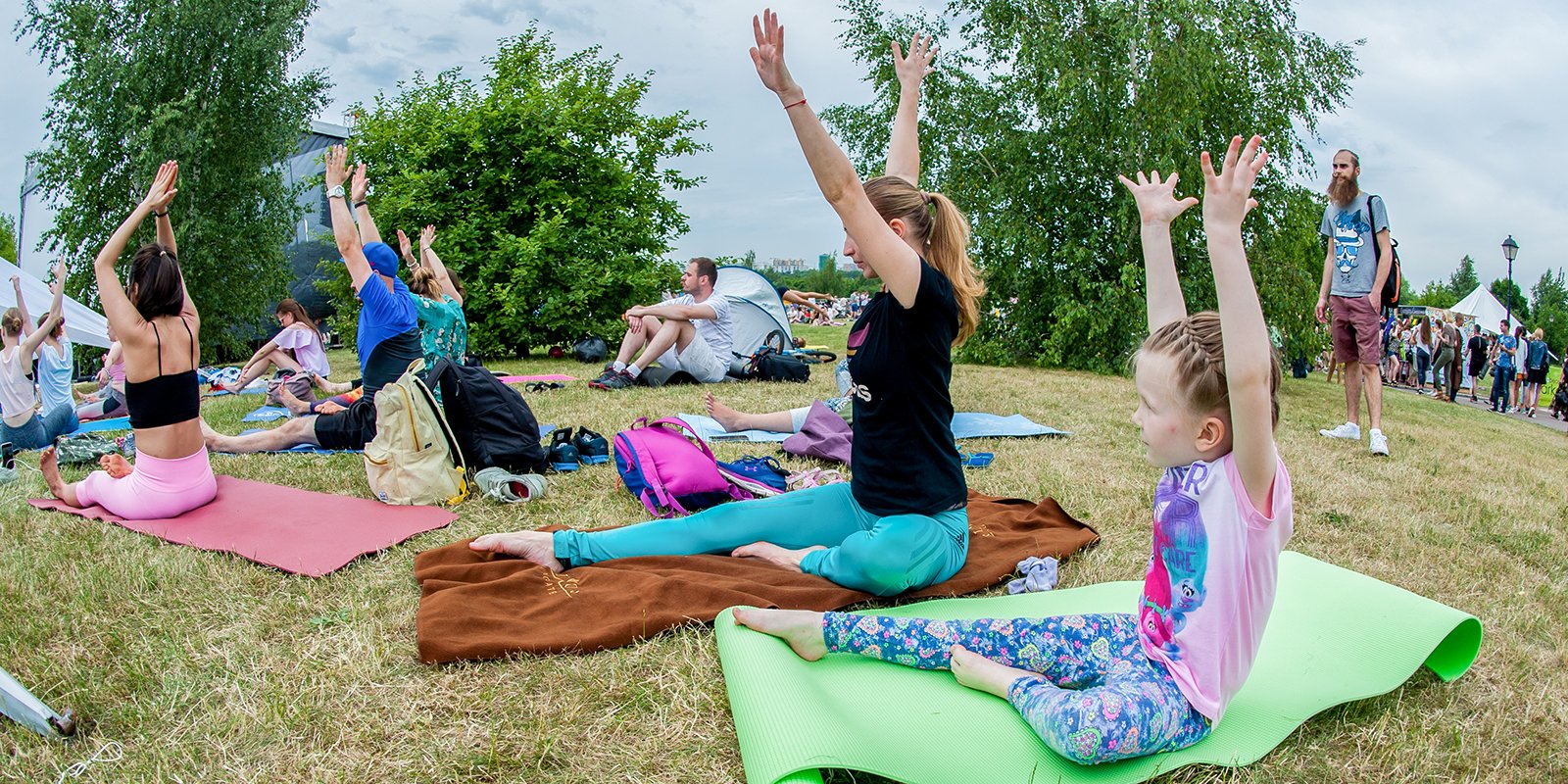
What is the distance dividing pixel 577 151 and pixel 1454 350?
19287mm

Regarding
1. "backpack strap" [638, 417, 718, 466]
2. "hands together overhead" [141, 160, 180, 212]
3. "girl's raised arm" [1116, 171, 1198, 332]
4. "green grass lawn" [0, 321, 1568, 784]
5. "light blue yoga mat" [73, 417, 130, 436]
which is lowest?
"light blue yoga mat" [73, 417, 130, 436]

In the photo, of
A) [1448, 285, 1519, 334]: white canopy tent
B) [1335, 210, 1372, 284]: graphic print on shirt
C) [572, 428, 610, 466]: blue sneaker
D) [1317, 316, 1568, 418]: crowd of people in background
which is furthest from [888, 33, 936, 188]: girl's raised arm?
[1448, 285, 1519, 334]: white canopy tent

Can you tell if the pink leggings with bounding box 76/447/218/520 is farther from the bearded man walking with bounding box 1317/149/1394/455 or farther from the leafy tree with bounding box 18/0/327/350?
the leafy tree with bounding box 18/0/327/350

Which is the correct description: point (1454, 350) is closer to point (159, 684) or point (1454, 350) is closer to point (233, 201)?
point (159, 684)

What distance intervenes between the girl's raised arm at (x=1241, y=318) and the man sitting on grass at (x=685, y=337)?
7.12 meters

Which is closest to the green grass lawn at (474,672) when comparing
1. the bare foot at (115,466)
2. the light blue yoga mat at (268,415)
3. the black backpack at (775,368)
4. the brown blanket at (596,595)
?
the brown blanket at (596,595)

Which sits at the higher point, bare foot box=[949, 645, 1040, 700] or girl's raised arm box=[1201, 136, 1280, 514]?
girl's raised arm box=[1201, 136, 1280, 514]

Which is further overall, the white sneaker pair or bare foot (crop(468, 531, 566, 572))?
the white sneaker pair

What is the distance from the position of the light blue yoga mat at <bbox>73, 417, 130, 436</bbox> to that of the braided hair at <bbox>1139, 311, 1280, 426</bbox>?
827 cm

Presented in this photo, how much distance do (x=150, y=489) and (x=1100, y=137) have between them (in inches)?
460

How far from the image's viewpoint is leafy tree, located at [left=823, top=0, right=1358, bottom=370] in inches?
448

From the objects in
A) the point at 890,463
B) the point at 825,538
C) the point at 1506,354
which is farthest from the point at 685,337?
the point at 1506,354

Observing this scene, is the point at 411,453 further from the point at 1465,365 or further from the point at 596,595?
the point at 1465,365

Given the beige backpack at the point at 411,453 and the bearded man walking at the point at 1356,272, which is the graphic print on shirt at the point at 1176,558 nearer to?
the beige backpack at the point at 411,453
